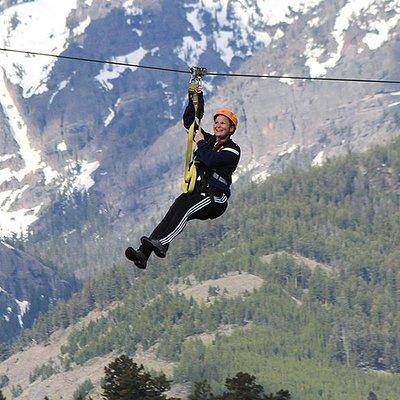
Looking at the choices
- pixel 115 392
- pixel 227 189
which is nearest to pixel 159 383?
pixel 115 392

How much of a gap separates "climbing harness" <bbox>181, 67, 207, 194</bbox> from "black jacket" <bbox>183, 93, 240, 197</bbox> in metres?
0.24

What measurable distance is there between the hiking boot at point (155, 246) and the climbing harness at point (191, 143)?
1.33 meters

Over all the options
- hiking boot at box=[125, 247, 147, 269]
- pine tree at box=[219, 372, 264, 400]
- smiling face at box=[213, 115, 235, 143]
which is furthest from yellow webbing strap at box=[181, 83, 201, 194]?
pine tree at box=[219, 372, 264, 400]

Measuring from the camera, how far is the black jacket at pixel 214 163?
34.1 meters

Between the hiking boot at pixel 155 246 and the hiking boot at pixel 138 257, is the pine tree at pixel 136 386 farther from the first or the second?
the hiking boot at pixel 155 246

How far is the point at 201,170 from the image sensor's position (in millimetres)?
34219

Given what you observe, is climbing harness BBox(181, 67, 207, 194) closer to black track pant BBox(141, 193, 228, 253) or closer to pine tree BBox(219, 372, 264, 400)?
black track pant BBox(141, 193, 228, 253)

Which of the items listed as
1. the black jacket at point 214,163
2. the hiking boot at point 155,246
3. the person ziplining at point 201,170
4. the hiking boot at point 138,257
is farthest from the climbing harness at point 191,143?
the hiking boot at point 138,257

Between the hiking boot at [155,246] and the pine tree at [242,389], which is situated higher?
the pine tree at [242,389]

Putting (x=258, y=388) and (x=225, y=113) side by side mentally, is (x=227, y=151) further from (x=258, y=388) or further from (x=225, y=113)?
(x=258, y=388)

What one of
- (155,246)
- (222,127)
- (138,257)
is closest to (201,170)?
(222,127)

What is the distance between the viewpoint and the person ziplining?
33844mm

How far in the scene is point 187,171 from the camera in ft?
111

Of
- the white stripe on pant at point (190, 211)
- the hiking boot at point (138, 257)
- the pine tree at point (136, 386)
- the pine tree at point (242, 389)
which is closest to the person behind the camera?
the hiking boot at point (138, 257)
